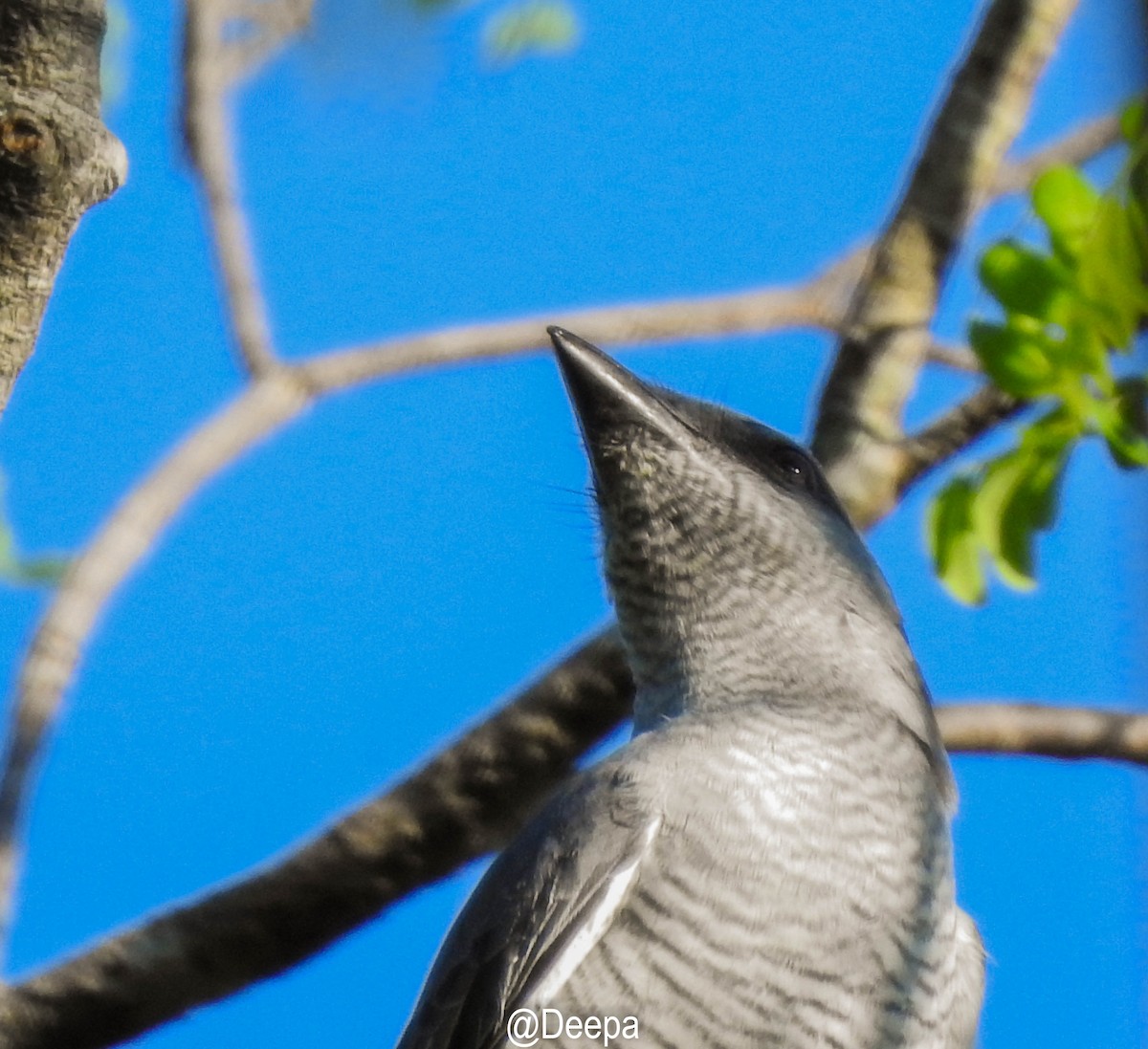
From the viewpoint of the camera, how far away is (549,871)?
2.73 meters

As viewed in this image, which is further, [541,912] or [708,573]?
[708,573]

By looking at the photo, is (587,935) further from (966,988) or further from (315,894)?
(966,988)

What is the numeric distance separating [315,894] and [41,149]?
5.02 ft

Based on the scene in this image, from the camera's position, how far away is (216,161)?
4137 millimetres

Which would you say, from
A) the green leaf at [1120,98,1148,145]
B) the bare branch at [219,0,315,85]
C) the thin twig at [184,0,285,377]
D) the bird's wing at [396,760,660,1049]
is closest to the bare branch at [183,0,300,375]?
the thin twig at [184,0,285,377]

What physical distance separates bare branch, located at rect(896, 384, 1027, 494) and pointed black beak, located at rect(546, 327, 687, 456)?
521 millimetres

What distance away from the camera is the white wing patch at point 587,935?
260 cm

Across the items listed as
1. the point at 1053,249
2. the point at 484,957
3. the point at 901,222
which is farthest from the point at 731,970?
the point at 901,222

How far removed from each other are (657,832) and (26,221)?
1396mm

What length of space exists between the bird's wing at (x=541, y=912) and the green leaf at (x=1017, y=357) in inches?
38.7

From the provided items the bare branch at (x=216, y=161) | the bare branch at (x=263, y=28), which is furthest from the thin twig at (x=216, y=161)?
the bare branch at (x=263, y=28)

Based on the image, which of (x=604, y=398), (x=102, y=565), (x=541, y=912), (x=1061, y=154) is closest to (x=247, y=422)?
(x=102, y=565)

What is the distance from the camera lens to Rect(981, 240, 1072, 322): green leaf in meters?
2.85

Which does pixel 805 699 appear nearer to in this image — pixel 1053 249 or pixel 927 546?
pixel 927 546
